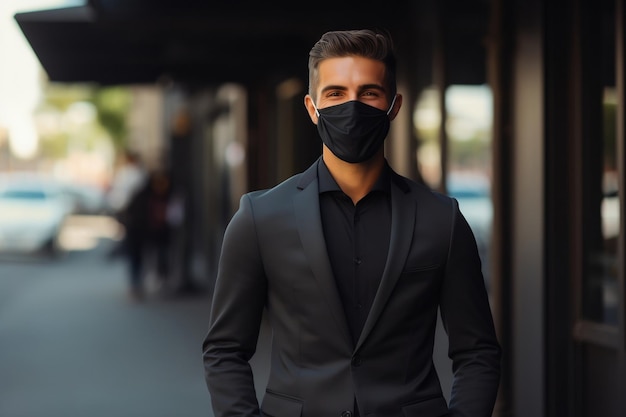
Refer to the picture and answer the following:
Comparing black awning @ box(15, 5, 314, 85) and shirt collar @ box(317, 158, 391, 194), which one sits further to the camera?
black awning @ box(15, 5, 314, 85)

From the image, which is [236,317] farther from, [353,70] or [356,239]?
[353,70]

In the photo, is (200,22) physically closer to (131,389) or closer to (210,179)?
(131,389)

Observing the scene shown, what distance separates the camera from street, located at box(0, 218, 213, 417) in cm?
805

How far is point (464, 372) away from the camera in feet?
8.93

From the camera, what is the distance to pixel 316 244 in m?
2.62

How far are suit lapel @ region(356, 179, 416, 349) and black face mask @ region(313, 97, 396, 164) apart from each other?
0.44 feet

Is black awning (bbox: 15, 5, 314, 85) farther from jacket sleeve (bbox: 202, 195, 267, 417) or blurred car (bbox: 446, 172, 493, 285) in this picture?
jacket sleeve (bbox: 202, 195, 267, 417)

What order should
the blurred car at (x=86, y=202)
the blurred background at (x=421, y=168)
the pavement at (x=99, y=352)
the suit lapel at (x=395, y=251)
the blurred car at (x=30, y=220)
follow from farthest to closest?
1. the blurred car at (x=86, y=202)
2. the blurred car at (x=30, y=220)
3. the pavement at (x=99, y=352)
4. the blurred background at (x=421, y=168)
5. the suit lapel at (x=395, y=251)

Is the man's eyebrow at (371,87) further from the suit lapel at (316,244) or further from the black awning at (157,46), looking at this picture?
the black awning at (157,46)

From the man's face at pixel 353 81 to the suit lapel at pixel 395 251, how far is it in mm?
245

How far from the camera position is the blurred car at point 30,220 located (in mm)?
23797

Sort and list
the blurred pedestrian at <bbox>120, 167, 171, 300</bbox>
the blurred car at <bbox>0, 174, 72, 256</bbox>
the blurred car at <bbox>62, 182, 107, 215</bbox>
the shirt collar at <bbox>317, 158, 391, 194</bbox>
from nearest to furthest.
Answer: the shirt collar at <bbox>317, 158, 391, 194</bbox>, the blurred pedestrian at <bbox>120, 167, 171, 300</bbox>, the blurred car at <bbox>0, 174, 72, 256</bbox>, the blurred car at <bbox>62, 182, 107, 215</bbox>

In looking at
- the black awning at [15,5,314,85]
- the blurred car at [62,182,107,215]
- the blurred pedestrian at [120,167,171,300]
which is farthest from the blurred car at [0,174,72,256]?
the blurred car at [62,182,107,215]

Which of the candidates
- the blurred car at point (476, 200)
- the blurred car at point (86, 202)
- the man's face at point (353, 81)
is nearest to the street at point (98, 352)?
the blurred car at point (476, 200)
